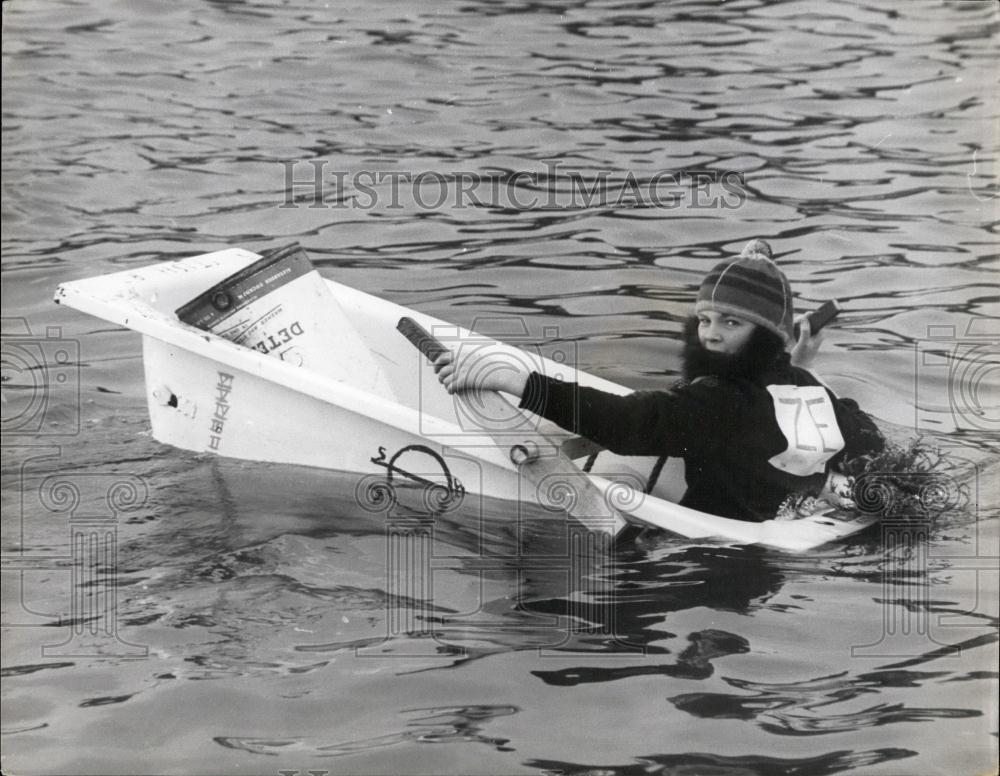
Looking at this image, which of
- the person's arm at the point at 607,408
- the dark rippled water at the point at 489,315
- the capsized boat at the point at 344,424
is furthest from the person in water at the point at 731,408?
the dark rippled water at the point at 489,315

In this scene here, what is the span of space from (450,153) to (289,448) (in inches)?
165

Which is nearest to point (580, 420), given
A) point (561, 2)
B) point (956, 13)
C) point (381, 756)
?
point (381, 756)

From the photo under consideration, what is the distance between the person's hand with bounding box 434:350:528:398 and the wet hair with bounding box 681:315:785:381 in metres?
0.58

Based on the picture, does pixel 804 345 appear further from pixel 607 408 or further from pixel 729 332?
pixel 607 408

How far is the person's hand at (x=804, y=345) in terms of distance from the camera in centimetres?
520

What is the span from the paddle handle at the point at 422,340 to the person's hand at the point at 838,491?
53.4 inches

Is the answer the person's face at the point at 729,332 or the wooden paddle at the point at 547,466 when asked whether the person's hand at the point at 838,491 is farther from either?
the wooden paddle at the point at 547,466

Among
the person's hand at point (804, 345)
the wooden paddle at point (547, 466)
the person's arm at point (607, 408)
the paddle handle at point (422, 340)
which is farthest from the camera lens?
the person's hand at point (804, 345)

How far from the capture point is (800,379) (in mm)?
4871

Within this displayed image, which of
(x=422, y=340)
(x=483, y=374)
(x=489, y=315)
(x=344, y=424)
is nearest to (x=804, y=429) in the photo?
(x=483, y=374)

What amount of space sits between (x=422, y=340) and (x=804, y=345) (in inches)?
54.2

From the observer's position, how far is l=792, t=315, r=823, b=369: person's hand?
17.0 ft

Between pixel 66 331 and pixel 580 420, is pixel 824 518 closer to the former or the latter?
pixel 580 420

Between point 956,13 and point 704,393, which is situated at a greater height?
point 956,13
